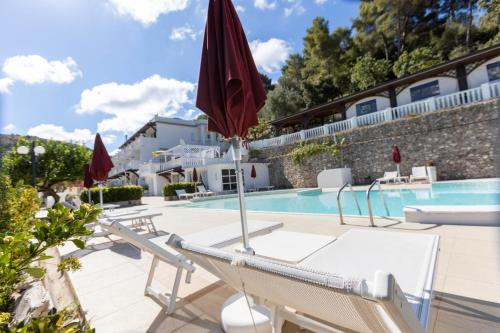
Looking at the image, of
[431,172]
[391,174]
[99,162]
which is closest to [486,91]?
[431,172]

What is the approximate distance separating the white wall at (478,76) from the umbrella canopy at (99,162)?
19.4 m

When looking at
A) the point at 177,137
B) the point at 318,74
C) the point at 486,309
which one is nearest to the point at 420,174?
the point at 486,309

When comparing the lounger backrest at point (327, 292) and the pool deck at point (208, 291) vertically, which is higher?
the lounger backrest at point (327, 292)

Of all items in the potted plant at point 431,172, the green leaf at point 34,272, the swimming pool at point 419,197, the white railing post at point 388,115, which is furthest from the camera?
the white railing post at point 388,115

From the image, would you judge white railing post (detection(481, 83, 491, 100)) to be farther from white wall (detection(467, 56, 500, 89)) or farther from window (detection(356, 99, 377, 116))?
window (detection(356, 99, 377, 116))

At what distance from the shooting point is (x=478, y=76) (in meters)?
14.3

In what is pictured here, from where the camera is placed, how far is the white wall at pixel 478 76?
1401cm

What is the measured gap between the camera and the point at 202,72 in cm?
234

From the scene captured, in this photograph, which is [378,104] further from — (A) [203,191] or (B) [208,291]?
(B) [208,291]

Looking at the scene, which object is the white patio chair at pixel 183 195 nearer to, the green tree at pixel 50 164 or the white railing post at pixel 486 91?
the green tree at pixel 50 164

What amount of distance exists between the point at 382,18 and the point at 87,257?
1292 inches

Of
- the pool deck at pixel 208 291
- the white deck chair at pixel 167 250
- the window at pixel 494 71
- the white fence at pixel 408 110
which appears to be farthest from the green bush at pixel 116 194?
the window at pixel 494 71

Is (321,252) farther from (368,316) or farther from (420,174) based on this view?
(420,174)

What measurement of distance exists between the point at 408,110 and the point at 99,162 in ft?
53.4
